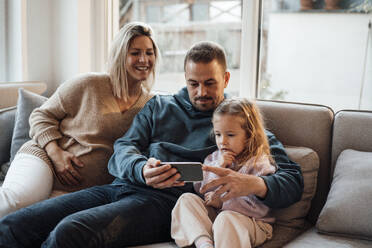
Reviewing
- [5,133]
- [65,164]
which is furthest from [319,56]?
[5,133]

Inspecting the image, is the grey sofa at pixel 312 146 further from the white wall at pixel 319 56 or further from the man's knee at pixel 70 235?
the white wall at pixel 319 56

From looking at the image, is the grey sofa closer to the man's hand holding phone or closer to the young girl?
the young girl

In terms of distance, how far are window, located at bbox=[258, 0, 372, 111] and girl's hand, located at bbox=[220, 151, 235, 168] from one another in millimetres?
923

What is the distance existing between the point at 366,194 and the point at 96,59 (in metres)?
2.12

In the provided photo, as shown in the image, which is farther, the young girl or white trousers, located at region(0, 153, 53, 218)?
white trousers, located at region(0, 153, 53, 218)

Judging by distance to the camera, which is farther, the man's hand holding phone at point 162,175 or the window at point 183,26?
the window at point 183,26

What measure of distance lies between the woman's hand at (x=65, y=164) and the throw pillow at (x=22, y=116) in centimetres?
26

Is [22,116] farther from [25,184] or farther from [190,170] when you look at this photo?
[190,170]

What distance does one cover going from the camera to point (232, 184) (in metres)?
1.41

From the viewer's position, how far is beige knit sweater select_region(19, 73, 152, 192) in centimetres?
199

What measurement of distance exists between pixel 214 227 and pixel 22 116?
1326 millimetres

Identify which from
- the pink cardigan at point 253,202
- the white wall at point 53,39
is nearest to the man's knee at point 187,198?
the pink cardigan at point 253,202

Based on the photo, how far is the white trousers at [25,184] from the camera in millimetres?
1749

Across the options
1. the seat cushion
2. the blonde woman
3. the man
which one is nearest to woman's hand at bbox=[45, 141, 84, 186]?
the blonde woman
